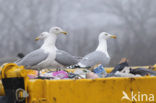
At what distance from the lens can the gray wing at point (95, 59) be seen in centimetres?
354

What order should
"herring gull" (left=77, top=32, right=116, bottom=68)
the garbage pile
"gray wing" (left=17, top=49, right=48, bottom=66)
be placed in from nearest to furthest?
the garbage pile < "gray wing" (left=17, top=49, right=48, bottom=66) < "herring gull" (left=77, top=32, right=116, bottom=68)

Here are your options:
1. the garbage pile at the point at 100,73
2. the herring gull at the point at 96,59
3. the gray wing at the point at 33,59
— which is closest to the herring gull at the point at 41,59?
the gray wing at the point at 33,59

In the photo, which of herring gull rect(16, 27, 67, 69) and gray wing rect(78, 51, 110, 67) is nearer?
herring gull rect(16, 27, 67, 69)

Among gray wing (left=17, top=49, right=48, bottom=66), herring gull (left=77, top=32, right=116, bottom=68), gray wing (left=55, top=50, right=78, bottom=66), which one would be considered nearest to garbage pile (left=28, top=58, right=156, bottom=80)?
herring gull (left=77, top=32, right=116, bottom=68)

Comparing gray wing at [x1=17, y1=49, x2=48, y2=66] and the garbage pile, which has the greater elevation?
gray wing at [x1=17, y1=49, x2=48, y2=66]

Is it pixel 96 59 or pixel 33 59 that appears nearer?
pixel 33 59

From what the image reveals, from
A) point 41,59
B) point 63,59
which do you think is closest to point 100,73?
point 41,59

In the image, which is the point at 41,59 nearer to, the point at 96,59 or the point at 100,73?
the point at 96,59

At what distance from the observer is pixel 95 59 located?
3.62 m

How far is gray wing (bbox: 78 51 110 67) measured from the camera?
3.54 metres

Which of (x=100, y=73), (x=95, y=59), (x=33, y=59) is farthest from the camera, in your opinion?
(x=95, y=59)

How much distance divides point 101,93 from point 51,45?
2.52 meters

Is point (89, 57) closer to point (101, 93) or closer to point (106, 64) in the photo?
point (106, 64)

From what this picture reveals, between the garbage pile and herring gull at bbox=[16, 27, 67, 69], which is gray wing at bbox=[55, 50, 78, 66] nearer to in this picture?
herring gull at bbox=[16, 27, 67, 69]
